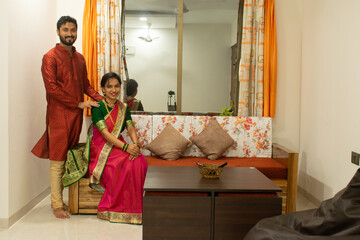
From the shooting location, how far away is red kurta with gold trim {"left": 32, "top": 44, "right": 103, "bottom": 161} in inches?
122

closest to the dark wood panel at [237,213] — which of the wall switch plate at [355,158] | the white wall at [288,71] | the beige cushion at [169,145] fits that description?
the wall switch plate at [355,158]

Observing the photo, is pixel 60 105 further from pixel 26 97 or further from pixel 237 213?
pixel 237 213

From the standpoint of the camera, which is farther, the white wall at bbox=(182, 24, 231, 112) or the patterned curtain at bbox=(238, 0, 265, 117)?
the white wall at bbox=(182, 24, 231, 112)

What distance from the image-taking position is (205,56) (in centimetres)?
562

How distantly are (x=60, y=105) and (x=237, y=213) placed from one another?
193cm

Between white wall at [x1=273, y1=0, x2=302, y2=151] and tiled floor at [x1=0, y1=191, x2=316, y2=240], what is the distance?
2251 millimetres

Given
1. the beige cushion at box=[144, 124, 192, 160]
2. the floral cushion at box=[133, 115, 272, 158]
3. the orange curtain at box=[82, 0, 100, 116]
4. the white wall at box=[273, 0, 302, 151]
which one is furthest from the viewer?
the white wall at box=[273, 0, 302, 151]

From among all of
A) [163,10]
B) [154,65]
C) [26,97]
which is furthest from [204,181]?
[163,10]

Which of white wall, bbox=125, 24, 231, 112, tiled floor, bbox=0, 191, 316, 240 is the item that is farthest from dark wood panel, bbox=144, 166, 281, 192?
white wall, bbox=125, 24, 231, 112

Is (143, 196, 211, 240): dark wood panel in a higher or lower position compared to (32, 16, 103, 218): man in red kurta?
lower

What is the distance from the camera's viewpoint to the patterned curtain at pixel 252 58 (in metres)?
4.07

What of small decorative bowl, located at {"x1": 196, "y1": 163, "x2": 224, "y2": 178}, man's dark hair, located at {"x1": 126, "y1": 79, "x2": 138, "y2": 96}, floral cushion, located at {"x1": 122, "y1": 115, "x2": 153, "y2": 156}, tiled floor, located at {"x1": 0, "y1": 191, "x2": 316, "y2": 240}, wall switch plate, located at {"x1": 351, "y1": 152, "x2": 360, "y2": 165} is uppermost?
man's dark hair, located at {"x1": 126, "y1": 79, "x2": 138, "y2": 96}

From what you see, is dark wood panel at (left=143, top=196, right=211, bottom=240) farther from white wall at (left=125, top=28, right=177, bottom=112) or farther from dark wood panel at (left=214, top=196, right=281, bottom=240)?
white wall at (left=125, top=28, right=177, bottom=112)

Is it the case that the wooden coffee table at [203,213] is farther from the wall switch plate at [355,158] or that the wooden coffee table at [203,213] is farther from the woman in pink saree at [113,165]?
the wall switch plate at [355,158]
